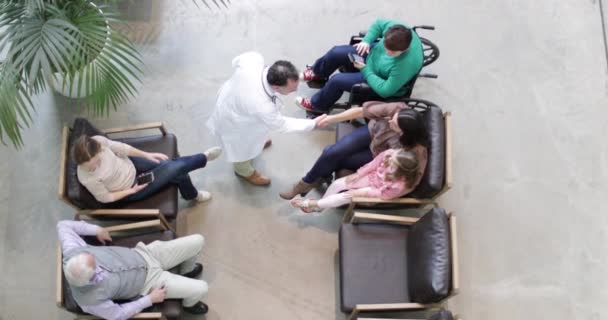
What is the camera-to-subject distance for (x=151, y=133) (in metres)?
3.70

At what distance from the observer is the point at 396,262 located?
298 cm

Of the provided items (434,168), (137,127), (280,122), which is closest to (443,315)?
(434,168)

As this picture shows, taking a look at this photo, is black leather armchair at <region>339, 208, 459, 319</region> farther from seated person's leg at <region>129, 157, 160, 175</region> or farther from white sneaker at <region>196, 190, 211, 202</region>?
seated person's leg at <region>129, 157, 160, 175</region>

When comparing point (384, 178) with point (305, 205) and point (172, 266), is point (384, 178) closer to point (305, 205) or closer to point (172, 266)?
point (305, 205)

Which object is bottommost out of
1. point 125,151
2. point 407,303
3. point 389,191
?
point 407,303

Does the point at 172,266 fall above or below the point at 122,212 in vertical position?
below

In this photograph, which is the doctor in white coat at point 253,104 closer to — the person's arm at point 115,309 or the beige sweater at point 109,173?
the beige sweater at point 109,173

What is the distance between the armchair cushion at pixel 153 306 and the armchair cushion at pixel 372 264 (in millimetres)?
1021

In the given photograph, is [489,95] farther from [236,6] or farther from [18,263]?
[18,263]

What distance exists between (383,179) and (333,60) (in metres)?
1.16

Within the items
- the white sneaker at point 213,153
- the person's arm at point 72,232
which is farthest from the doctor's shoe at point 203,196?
the person's arm at point 72,232

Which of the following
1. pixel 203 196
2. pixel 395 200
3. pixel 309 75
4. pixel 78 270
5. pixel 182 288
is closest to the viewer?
pixel 78 270

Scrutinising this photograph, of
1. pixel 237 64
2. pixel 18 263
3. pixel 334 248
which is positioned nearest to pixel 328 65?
pixel 237 64

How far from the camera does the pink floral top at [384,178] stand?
2.83 metres
